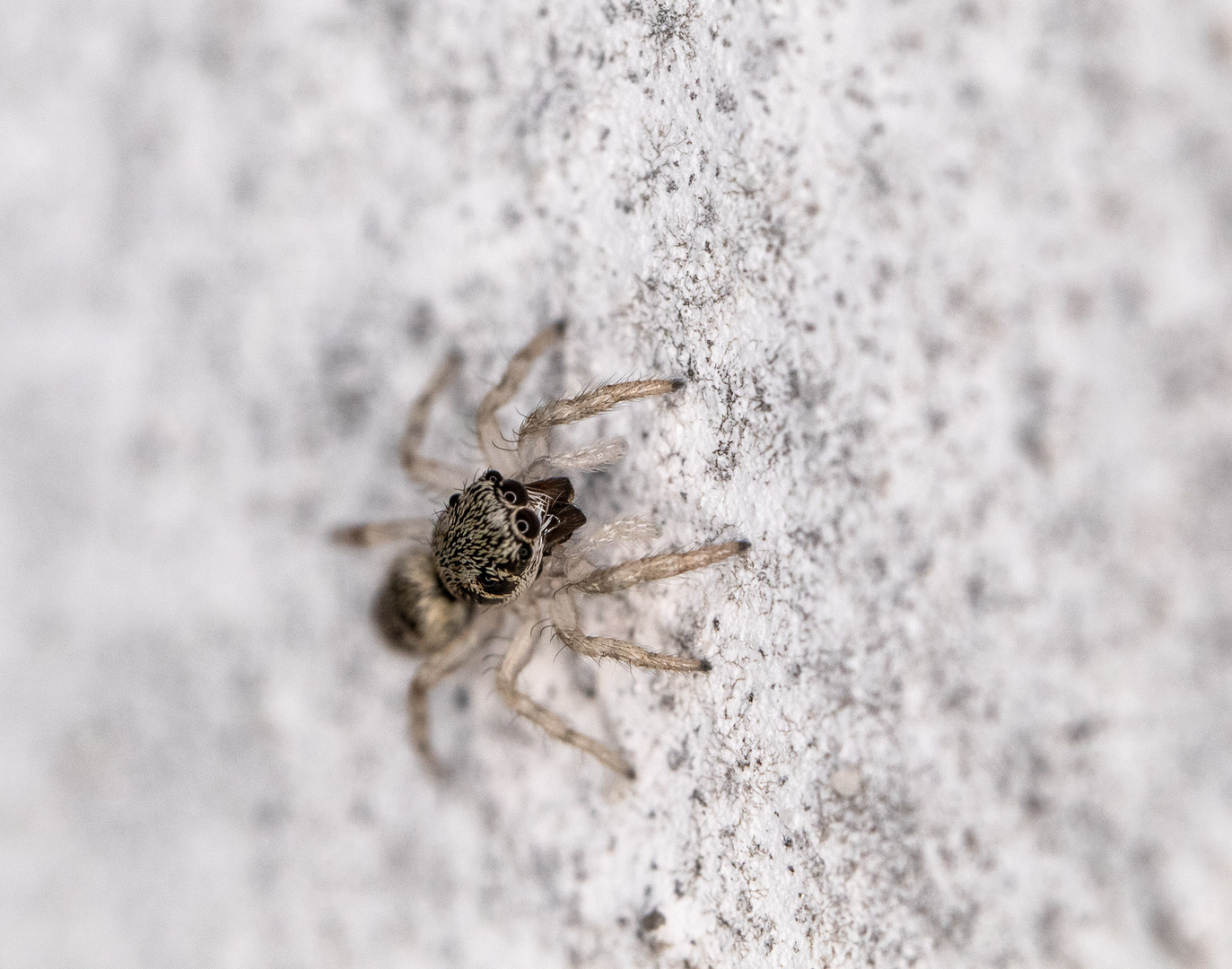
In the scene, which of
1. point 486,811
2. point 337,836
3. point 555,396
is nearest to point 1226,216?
point 555,396

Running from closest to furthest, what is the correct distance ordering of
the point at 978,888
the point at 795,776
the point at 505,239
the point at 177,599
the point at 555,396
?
the point at 795,776 → the point at 978,888 → the point at 555,396 → the point at 505,239 → the point at 177,599

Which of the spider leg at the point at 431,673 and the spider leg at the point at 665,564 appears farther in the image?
the spider leg at the point at 431,673

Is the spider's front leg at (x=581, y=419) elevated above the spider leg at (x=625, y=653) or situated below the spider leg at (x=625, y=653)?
above

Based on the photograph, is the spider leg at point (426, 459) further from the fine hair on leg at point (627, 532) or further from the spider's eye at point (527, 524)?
the fine hair on leg at point (627, 532)

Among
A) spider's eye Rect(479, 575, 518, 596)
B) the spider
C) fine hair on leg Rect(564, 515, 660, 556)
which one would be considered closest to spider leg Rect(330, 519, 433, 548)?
the spider

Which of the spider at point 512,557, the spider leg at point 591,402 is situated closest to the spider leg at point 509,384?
the spider at point 512,557

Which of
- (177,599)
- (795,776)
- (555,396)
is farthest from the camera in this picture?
(177,599)

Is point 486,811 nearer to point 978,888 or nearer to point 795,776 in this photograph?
point 795,776
